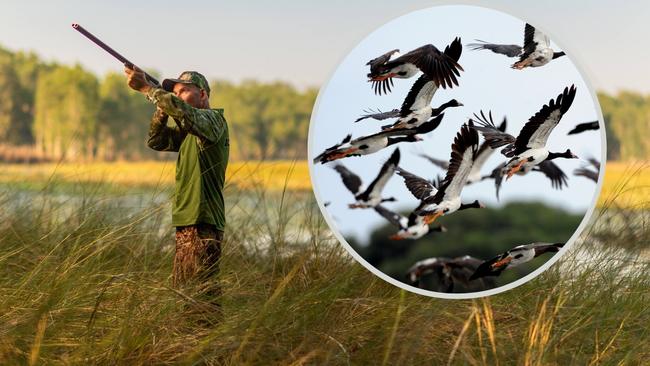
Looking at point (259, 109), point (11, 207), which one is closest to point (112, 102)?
point (259, 109)

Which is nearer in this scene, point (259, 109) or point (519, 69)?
point (519, 69)

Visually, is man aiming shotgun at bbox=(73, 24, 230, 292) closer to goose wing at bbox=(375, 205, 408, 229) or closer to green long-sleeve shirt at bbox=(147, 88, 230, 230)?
green long-sleeve shirt at bbox=(147, 88, 230, 230)

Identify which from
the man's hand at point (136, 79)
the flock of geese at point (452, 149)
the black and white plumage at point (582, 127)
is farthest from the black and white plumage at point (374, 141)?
the man's hand at point (136, 79)

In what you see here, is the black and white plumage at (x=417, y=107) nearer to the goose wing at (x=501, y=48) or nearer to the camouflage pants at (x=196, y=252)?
the goose wing at (x=501, y=48)

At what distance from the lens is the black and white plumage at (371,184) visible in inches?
123

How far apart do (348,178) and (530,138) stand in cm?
77

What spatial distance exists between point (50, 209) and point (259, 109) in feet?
73.8

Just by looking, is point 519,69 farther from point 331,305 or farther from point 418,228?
point 331,305

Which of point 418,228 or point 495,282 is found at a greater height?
point 418,228

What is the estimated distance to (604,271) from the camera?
15.4 ft

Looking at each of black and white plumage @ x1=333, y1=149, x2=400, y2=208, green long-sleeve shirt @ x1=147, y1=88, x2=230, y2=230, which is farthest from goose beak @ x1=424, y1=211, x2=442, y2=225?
green long-sleeve shirt @ x1=147, y1=88, x2=230, y2=230

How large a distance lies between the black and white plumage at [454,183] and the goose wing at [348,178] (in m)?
0.26

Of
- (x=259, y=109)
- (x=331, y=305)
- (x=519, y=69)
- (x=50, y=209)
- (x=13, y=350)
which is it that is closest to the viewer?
(x=13, y=350)

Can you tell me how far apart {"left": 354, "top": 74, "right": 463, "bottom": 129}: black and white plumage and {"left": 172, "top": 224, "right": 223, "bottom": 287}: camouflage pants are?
1.03 meters
